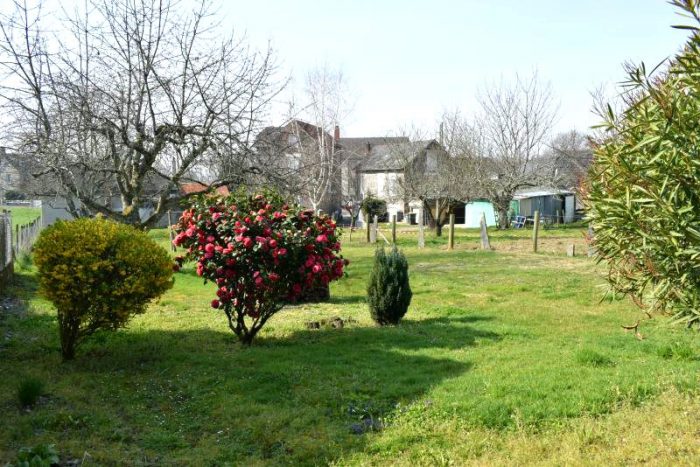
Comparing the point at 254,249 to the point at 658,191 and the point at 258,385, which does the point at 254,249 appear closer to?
the point at 258,385

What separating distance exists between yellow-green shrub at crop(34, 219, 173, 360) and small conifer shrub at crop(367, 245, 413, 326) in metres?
3.44

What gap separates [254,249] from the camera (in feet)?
26.8

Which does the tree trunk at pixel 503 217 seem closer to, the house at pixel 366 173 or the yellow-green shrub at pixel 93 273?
the house at pixel 366 173

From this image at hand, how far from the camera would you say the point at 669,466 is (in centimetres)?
423

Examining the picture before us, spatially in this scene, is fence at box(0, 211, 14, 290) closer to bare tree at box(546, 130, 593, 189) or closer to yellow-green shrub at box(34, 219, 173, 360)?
yellow-green shrub at box(34, 219, 173, 360)

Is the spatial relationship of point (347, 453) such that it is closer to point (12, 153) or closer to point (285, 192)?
point (285, 192)

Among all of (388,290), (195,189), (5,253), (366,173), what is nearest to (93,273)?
(388,290)

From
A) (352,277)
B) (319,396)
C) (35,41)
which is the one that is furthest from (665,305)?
(352,277)

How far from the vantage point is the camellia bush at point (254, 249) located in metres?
8.33

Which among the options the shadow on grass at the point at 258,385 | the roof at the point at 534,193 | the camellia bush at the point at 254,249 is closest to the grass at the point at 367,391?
the shadow on grass at the point at 258,385

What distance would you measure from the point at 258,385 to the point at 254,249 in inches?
82.9

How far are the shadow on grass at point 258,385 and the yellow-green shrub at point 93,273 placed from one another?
0.59m

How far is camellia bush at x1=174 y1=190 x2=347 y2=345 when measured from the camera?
8328 millimetres

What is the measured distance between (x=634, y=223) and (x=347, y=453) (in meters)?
2.70
